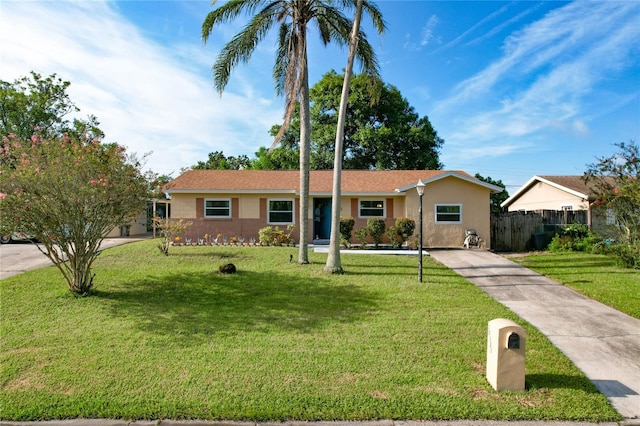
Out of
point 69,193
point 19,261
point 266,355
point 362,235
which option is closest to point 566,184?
point 362,235

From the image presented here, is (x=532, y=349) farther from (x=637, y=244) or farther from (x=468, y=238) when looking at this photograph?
(x=468, y=238)

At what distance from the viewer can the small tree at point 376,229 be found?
16.5m

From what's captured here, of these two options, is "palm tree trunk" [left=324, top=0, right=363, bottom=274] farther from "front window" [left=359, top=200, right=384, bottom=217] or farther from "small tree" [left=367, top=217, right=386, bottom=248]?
"front window" [left=359, top=200, right=384, bottom=217]

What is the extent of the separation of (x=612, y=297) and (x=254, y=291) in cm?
873

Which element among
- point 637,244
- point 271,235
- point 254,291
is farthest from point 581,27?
point 271,235

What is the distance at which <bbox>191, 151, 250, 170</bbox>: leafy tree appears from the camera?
4459 cm

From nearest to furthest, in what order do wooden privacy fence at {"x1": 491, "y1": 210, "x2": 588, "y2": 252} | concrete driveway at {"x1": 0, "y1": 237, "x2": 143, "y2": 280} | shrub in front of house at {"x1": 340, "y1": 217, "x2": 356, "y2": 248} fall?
concrete driveway at {"x1": 0, "y1": 237, "x2": 143, "y2": 280} < shrub in front of house at {"x1": 340, "y1": 217, "x2": 356, "y2": 248} < wooden privacy fence at {"x1": 491, "y1": 210, "x2": 588, "y2": 252}

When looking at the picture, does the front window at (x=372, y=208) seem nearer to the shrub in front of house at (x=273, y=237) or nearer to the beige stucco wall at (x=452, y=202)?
the beige stucco wall at (x=452, y=202)

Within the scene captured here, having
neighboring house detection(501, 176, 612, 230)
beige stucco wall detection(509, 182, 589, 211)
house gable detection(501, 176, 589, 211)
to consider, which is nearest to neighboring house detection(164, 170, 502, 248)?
neighboring house detection(501, 176, 612, 230)

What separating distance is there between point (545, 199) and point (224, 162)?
3510 centimetres

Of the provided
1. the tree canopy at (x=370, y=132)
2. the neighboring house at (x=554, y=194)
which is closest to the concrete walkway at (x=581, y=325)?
the neighboring house at (x=554, y=194)

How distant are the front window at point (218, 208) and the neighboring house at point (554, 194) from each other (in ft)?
57.8

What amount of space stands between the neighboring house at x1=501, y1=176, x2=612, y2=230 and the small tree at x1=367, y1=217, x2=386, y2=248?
1007 centimetres

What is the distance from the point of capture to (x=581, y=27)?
11.3 metres
